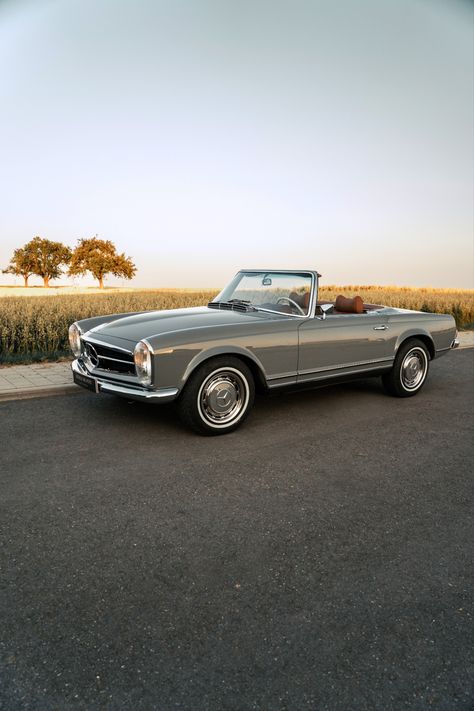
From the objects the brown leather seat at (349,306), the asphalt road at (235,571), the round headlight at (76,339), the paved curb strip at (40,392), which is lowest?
the asphalt road at (235,571)

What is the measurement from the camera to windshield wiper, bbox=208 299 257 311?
591cm

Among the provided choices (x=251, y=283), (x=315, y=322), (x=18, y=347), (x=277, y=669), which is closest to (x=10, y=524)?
(x=277, y=669)

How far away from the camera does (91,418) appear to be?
546cm

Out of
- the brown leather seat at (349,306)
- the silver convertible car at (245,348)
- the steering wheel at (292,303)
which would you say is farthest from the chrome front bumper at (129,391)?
the brown leather seat at (349,306)

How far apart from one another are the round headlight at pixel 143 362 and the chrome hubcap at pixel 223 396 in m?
0.50

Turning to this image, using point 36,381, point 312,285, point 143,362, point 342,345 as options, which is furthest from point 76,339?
point 342,345

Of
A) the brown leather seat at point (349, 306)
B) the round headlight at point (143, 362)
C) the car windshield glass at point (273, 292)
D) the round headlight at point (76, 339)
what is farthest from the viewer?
the brown leather seat at point (349, 306)

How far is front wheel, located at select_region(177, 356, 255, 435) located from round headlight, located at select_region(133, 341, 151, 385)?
1.19 feet

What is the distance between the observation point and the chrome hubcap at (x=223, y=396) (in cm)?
483

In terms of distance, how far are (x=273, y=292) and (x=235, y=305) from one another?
17.5 inches

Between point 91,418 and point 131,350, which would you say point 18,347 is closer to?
point 91,418

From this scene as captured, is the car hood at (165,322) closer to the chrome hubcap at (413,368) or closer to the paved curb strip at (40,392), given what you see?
the paved curb strip at (40,392)

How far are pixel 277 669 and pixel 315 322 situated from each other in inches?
153

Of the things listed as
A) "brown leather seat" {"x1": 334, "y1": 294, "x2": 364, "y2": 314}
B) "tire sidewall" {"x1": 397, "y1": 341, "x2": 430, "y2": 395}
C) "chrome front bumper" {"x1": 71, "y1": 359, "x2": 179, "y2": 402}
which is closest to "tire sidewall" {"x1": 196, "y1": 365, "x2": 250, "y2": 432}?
"chrome front bumper" {"x1": 71, "y1": 359, "x2": 179, "y2": 402}
